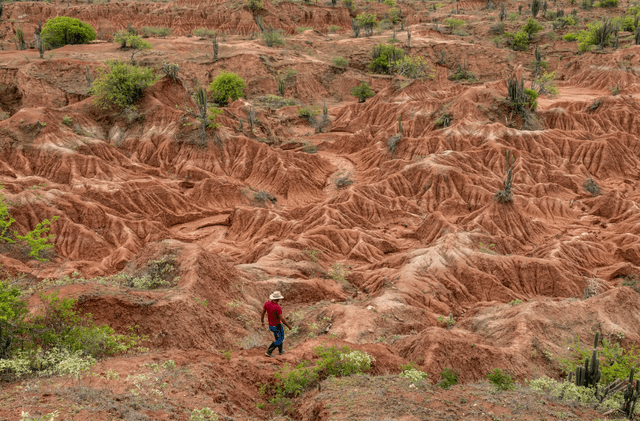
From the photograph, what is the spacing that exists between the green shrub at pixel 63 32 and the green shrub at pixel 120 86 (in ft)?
109

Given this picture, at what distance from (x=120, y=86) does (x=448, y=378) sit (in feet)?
143

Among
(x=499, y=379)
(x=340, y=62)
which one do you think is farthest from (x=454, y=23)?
(x=499, y=379)

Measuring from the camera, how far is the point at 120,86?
4622 centimetres

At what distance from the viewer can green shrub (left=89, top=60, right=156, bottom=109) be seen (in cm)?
4597

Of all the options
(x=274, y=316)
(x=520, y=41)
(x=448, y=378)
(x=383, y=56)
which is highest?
(x=520, y=41)

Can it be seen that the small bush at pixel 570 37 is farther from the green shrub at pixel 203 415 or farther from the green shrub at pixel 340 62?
the green shrub at pixel 203 415

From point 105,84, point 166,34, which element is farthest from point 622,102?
point 166,34

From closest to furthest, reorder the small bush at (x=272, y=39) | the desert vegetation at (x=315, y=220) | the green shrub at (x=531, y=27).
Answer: the desert vegetation at (x=315, y=220) < the small bush at (x=272, y=39) < the green shrub at (x=531, y=27)

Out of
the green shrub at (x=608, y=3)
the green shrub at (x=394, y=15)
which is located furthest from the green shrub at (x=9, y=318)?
the green shrub at (x=608, y=3)

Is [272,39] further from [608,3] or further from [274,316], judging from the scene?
[274,316]

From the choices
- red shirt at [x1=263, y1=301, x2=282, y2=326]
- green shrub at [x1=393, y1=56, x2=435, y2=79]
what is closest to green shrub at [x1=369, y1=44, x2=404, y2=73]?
green shrub at [x1=393, y1=56, x2=435, y2=79]

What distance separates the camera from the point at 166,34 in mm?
85812

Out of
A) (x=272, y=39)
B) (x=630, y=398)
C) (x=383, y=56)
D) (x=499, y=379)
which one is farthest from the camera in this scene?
(x=272, y=39)

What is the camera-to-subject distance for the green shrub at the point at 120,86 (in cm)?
4597
